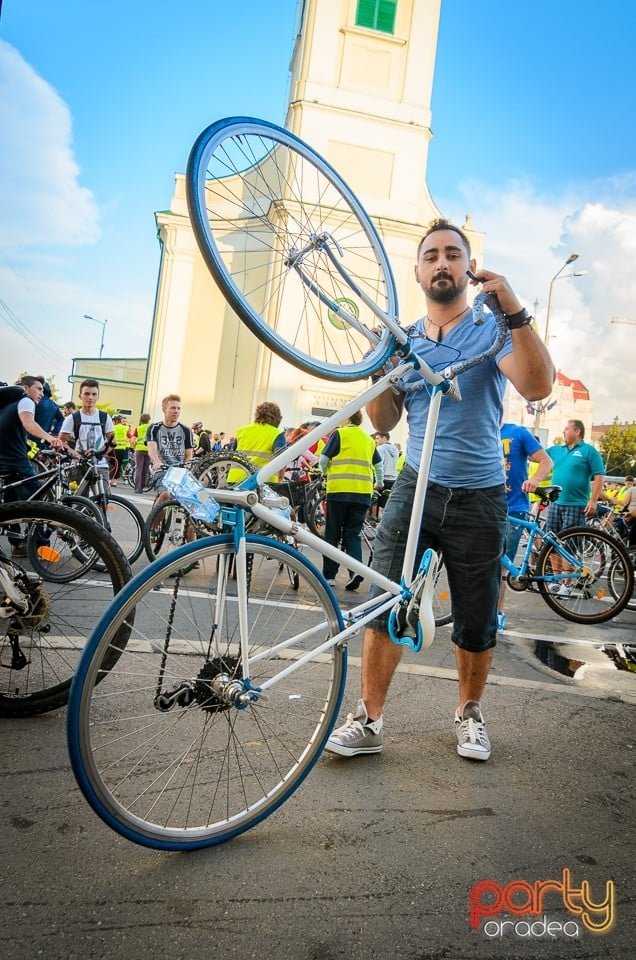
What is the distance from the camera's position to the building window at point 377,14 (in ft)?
99.2

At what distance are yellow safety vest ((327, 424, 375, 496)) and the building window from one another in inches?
1203

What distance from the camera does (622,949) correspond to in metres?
1.71

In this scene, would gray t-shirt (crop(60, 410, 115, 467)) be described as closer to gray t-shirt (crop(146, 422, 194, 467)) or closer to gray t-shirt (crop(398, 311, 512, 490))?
gray t-shirt (crop(146, 422, 194, 467))

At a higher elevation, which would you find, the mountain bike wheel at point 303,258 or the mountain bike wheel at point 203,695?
the mountain bike wheel at point 303,258

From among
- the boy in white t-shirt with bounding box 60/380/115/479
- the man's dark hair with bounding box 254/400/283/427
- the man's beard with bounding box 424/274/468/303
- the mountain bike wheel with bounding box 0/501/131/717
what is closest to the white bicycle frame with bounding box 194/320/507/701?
the man's beard with bounding box 424/274/468/303

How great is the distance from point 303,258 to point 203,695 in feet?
4.70

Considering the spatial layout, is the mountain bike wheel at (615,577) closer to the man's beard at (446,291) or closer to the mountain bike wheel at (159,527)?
the mountain bike wheel at (159,527)

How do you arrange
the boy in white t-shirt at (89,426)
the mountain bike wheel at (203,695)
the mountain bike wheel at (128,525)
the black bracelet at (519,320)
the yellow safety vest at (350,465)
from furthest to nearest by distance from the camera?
the boy in white t-shirt at (89,426) → the yellow safety vest at (350,465) → the mountain bike wheel at (128,525) → the black bracelet at (519,320) → the mountain bike wheel at (203,695)

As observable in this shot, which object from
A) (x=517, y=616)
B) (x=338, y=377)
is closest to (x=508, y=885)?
(x=338, y=377)

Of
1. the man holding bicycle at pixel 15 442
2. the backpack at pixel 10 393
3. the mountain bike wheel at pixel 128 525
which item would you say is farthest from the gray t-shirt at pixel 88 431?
the backpack at pixel 10 393

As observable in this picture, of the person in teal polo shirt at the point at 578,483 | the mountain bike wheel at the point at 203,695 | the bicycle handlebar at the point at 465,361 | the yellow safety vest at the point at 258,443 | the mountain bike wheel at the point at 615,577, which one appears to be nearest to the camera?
the mountain bike wheel at the point at 203,695

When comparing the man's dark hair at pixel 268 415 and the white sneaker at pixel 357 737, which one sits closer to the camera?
the white sneaker at pixel 357 737

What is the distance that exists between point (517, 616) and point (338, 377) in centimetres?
484

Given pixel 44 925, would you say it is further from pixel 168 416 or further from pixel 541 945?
pixel 168 416
